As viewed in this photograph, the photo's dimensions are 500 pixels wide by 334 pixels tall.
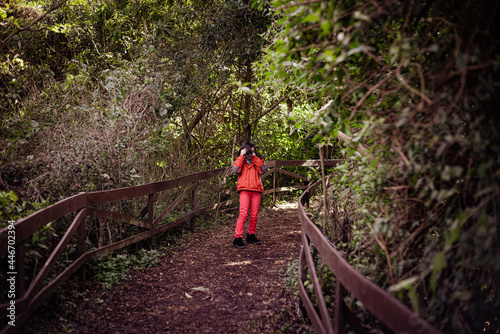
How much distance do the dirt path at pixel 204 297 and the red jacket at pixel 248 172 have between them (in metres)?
1.14

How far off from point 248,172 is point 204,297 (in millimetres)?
2613

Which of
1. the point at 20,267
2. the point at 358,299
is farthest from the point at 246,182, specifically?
the point at 358,299

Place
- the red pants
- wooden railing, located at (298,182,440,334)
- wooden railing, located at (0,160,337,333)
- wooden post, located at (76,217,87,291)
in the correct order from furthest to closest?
the red pants
wooden post, located at (76,217,87,291)
wooden railing, located at (0,160,337,333)
wooden railing, located at (298,182,440,334)

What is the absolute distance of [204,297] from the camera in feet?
14.8

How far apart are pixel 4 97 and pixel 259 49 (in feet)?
18.5

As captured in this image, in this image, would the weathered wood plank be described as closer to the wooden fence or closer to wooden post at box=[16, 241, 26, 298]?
the wooden fence

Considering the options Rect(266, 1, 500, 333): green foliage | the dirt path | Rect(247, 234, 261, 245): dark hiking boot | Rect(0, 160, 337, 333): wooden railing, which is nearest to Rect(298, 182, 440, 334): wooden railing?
Rect(266, 1, 500, 333): green foliage

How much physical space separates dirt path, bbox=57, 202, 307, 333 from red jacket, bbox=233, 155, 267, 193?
114 centimetres

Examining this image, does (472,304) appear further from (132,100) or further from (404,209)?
(132,100)

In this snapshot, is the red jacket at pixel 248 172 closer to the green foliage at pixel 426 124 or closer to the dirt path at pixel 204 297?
the dirt path at pixel 204 297

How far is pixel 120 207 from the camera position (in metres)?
5.71

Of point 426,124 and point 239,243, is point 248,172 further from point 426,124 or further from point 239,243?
point 426,124

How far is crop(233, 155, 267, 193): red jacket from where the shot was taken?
6.51 m

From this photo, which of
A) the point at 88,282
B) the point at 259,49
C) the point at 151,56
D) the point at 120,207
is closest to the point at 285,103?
the point at 259,49
